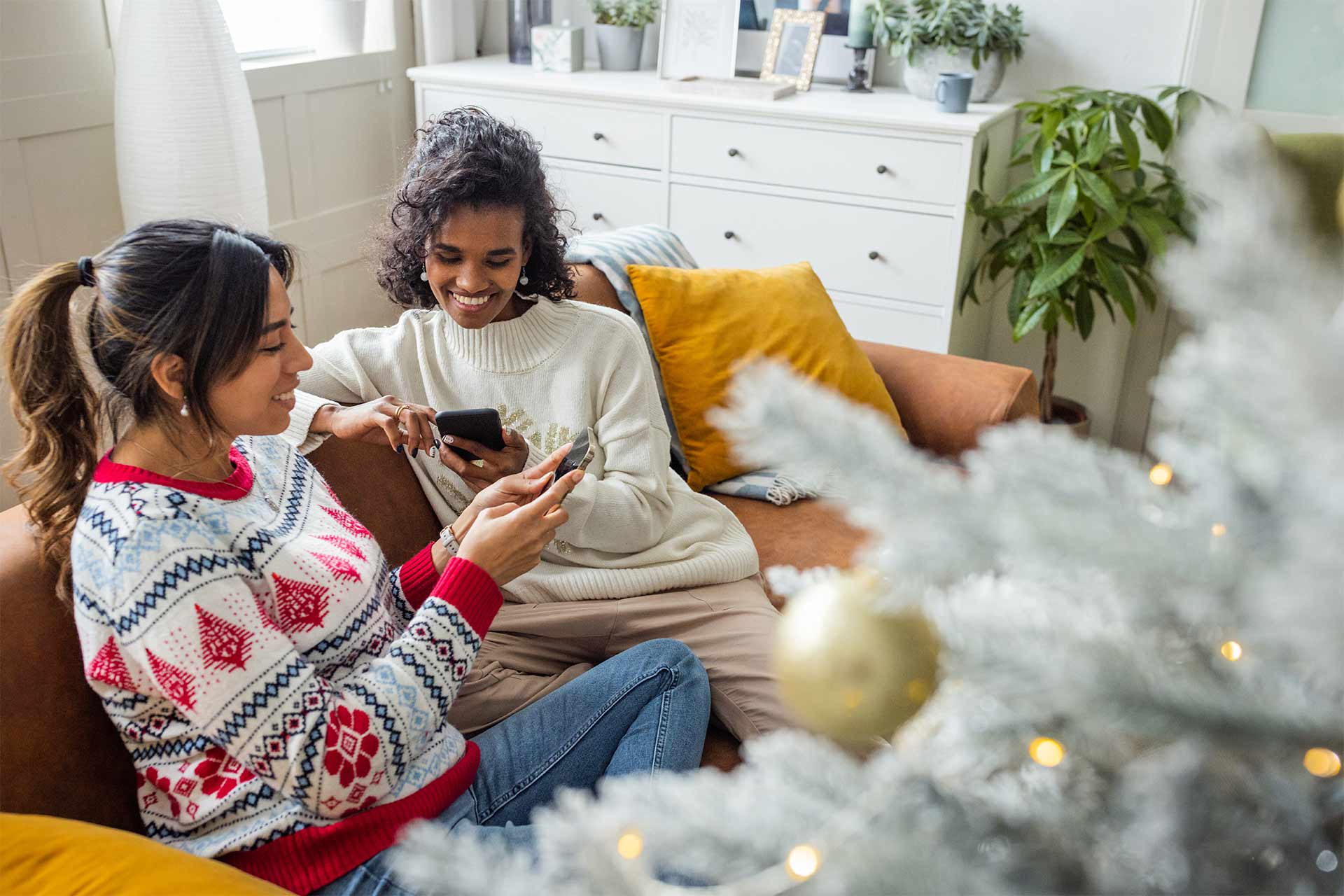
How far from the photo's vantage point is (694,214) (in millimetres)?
3092

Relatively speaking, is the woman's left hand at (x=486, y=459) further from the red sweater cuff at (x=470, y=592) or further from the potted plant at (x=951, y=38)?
the potted plant at (x=951, y=38)

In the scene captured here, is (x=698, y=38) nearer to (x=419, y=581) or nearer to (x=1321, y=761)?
(x=419, y=581)

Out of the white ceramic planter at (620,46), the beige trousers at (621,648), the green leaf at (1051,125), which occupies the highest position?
the white ceramic planter at (620,46)

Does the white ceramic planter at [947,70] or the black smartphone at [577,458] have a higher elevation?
the white ceramic planter at [947,70]

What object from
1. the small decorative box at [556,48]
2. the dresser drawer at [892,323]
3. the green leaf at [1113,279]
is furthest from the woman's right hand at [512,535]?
the small decorative box at [556,48]

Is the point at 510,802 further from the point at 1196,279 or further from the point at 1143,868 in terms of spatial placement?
the point at 1196,279

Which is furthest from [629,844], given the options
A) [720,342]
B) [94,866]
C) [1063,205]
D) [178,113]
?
[1063,205]

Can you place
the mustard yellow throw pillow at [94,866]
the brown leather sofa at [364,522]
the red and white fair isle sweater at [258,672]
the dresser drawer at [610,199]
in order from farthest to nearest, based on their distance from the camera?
the dresser drawer at [610,199] → the brown leather sofa at [364,522] → the red and white fair isle sweater at [258,672] → the mustard yellow throw pillow at [94,866]

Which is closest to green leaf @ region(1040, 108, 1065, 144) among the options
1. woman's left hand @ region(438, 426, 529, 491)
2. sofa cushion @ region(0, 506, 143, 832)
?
woman's left hand @ region(438, 426, 529, 491)

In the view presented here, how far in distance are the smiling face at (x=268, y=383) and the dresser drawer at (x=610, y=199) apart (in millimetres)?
2077

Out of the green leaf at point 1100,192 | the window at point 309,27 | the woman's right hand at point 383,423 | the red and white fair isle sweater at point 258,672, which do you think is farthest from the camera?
the window at point 309,27

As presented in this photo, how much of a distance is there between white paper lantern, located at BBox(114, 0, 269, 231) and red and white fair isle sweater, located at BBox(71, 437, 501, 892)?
1.43m

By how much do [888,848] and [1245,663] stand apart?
0.50 feet

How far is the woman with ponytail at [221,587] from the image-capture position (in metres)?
0.94
